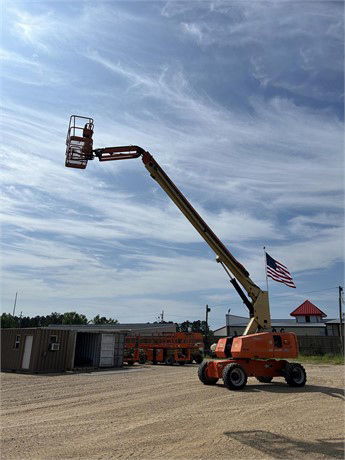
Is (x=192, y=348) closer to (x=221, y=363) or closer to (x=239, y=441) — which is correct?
(x=221, y=363)

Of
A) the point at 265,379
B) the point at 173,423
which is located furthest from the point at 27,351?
the point at 173,423

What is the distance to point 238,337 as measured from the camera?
1591cm

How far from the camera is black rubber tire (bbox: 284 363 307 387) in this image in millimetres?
15750

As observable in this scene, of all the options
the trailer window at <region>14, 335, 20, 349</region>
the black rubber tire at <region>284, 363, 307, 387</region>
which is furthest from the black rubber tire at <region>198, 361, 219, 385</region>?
the trailer window at <region>14, 335, 20, 349</region>

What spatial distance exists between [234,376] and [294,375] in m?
2.87

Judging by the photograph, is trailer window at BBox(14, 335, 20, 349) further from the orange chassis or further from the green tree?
the green tree

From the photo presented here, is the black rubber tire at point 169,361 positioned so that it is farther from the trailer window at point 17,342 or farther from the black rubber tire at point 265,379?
the black rubber tire at point 265,379

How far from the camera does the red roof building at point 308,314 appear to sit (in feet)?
183

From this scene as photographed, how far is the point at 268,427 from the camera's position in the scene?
28.6ft

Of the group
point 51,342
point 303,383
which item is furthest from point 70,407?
point 51,342

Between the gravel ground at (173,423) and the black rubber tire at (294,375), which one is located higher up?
the black rubber tire at (294,375)

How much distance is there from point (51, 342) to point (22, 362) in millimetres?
1975

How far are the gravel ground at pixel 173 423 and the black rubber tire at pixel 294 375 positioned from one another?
15.3 inches

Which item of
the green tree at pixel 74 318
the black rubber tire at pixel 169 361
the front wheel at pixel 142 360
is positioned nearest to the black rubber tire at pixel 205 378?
the black rubber tire at pixel 169 361
